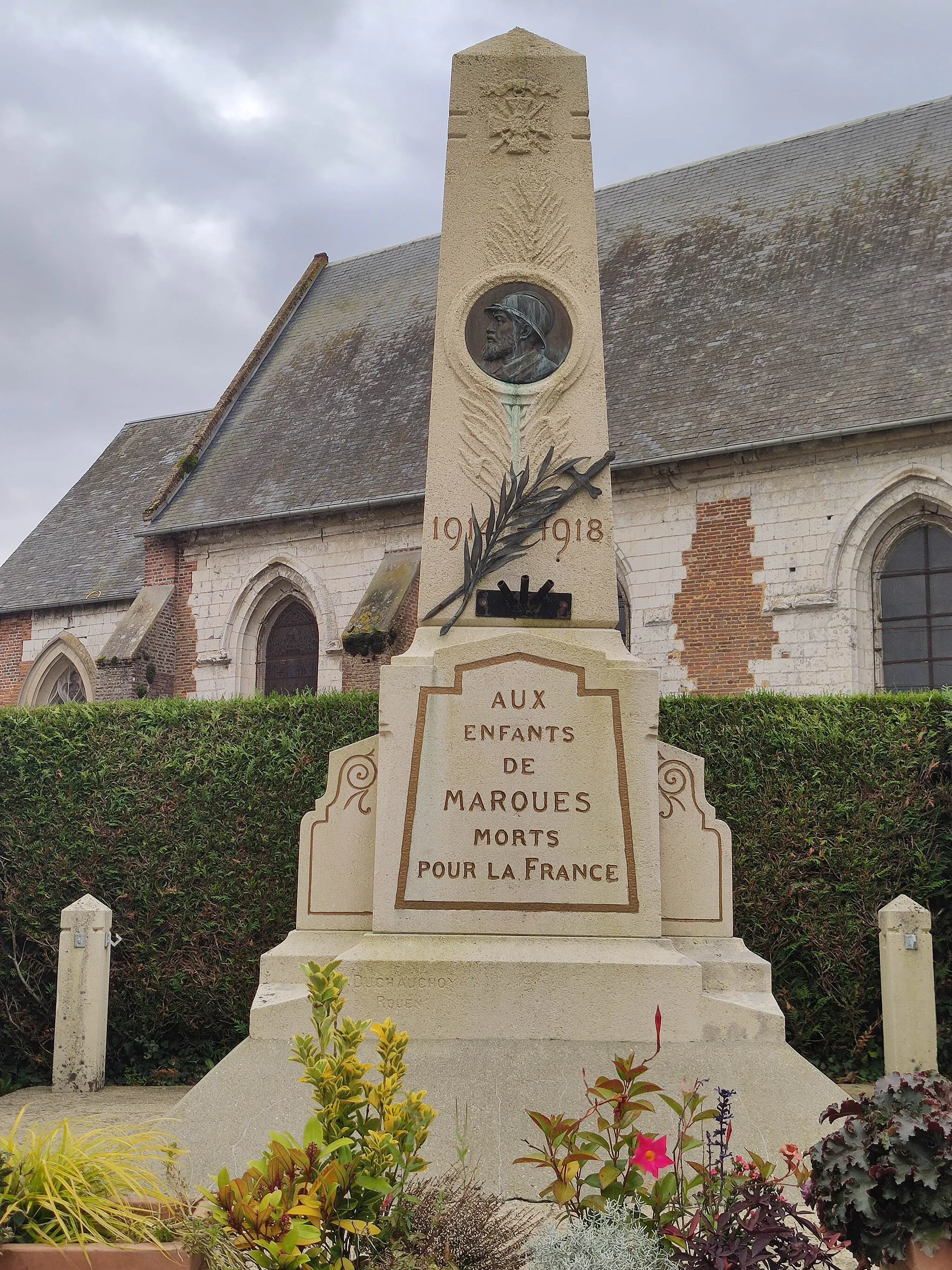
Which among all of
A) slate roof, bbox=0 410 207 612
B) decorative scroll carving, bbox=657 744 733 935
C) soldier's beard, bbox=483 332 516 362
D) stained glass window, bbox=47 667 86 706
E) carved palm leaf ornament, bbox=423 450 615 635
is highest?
slate roof, bbox=0 410 207 612

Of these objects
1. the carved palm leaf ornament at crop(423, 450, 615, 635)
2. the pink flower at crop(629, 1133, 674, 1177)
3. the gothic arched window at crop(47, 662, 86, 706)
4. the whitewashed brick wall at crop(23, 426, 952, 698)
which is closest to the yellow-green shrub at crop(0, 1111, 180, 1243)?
the pink flower at crop(629, 1133, 674, 1177)

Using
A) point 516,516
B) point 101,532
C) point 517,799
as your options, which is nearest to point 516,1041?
point 517,799

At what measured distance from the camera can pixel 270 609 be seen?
1653 cm

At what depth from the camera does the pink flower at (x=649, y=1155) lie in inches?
98.7

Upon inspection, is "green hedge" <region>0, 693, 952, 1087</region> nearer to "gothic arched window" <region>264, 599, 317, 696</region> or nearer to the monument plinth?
the monument plinth

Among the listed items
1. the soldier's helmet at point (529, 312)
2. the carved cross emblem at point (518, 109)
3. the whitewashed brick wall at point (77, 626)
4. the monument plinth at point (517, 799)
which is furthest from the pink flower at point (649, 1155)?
the whitewashed brick wall at point (77, 626)

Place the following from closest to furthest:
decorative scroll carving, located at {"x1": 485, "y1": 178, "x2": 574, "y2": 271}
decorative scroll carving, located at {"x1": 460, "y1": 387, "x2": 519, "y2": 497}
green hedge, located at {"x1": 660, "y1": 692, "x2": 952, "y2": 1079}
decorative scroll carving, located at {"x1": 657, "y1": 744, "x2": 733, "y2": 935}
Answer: decorative scroll carving, located at {"x1": 657, "y1": 744, "x2": 733, "y2": 935}
decorative scroll carving, located at {"x1": 460, "y1": 387, "x2": 519, "y2": 497}
decorative scroll carving, located at {"x1": 485, "y1": 178, "x2": 574, "y2": 271}
green hedge, located at {"x1": 660, "y1": 692, "x2": 952, "y2": 1079}

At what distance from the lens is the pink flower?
8.23 ft

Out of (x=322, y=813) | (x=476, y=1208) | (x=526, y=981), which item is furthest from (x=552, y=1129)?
(x=322, y=813)

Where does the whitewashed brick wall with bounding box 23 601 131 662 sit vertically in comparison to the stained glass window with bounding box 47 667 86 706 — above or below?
above

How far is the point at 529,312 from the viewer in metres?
4.97

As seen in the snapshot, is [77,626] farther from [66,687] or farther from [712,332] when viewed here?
[712,332]

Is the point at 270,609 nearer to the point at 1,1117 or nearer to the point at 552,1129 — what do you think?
the point at 1,1117

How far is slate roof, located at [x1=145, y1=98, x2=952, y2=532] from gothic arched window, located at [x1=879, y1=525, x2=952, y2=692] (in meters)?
1.53
